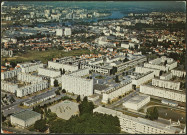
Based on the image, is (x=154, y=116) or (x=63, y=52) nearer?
(x=154, y=116)

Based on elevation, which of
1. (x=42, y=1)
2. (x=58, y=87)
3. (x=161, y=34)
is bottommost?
(x=58, y=87)

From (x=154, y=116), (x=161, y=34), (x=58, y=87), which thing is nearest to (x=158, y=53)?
(x=161, y=34)

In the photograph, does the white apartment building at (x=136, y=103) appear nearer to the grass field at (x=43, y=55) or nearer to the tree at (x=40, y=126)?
the tree at (x=40, y=126)

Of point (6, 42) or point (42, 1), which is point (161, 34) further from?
point (42, 1)

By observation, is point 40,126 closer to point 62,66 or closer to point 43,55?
point 62,66

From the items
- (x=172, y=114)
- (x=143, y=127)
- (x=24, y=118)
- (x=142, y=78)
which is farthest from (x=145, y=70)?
(x=24, y=118)

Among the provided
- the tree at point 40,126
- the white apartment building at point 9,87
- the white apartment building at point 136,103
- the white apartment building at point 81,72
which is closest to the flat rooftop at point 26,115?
the tree at point 40,126
